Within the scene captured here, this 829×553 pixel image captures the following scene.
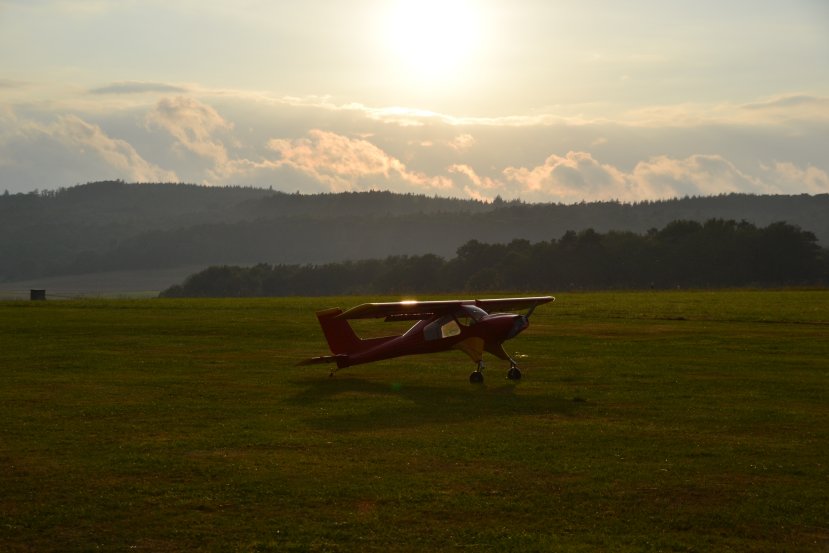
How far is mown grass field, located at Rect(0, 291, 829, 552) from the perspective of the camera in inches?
496

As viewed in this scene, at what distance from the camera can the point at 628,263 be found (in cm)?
13450

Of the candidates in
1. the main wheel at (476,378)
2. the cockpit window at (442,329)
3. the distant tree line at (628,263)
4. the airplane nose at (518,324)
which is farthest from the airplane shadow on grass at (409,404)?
the distant tree line at (628,263)

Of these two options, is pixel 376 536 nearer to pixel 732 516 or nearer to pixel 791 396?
pixel 732 516

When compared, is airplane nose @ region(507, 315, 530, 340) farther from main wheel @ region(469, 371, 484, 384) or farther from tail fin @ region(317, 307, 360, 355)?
tail fin @ region(317, 307, 360, 355)

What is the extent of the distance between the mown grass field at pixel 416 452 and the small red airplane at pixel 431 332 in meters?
0.67

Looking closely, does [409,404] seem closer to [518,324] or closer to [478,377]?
[478,377]

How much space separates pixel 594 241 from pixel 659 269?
10303 millimetres

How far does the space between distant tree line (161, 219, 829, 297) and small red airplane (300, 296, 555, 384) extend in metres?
97.9

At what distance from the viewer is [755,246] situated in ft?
422

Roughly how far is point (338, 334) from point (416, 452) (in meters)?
11.5

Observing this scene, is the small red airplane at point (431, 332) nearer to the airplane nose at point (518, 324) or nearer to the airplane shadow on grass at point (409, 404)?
the airplane nose at point (518, 324)

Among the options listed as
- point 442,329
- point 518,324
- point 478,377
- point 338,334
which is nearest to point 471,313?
point 442,329

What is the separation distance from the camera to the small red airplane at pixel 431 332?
2631 centimetres

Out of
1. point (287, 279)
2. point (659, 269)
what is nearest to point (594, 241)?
point (659, 269)
